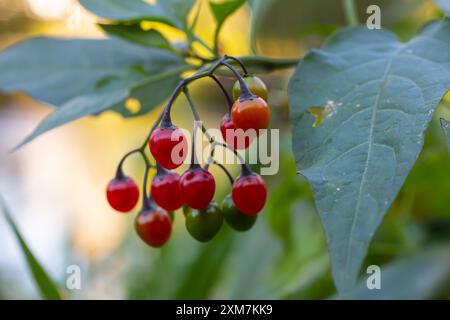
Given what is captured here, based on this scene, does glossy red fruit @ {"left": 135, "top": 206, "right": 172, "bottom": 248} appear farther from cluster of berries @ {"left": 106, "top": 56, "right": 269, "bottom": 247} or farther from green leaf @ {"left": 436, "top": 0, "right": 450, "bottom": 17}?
green leaf @ {"left": 436, "top": 0, "right": 450, "bottom": 17}

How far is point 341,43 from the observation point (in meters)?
0.63

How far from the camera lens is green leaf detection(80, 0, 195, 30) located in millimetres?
664

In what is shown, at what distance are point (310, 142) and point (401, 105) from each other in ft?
0.24

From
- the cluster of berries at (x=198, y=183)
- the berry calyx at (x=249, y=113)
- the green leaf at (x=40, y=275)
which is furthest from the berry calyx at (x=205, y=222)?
the green leaf at (x=40, y=275)

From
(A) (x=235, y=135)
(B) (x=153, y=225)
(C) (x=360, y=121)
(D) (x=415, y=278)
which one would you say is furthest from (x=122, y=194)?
(D) (x=415, y=278)

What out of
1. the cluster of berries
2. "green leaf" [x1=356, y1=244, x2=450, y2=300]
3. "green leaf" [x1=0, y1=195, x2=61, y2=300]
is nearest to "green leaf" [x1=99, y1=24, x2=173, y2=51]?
the cluster of berries

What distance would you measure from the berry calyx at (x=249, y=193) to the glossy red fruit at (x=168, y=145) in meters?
0.06

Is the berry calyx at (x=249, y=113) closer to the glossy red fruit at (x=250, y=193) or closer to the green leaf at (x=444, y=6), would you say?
the glossy red fruit at (x=250, y=193)

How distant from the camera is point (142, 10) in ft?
2.24

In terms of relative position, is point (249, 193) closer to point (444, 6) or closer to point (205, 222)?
point (205, 222)

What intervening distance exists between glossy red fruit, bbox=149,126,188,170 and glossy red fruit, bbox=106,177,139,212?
0.10m

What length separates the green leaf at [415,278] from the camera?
0.86 meters

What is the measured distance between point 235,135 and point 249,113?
4 cm
